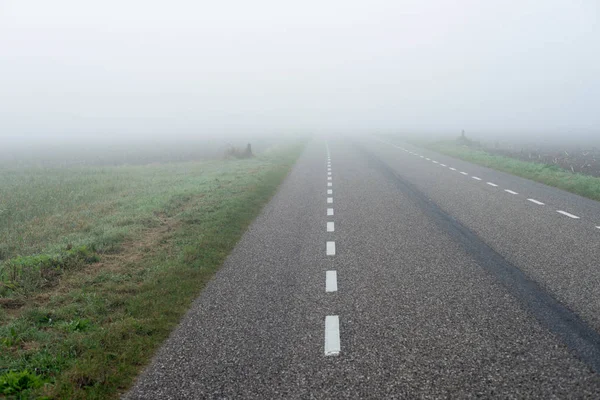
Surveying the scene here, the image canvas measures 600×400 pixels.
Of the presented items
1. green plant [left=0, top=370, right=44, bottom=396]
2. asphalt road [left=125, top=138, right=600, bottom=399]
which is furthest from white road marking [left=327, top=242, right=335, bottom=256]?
green plant [left=0, top=370, right=44, bottom=396]

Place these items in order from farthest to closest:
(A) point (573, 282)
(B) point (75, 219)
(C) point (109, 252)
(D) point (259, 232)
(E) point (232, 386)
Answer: (B) point (75, 219) → (D) point (259, 232) → (C) point (109, 252) → (A) point (573, 282) → (E) point (232, 386)

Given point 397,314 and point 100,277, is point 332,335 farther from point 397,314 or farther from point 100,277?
point 100,277

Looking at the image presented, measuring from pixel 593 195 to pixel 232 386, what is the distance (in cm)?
1343

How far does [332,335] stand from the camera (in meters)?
4.82

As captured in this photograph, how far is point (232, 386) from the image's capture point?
3.95 meters

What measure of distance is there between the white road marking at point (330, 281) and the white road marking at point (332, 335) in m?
0.88

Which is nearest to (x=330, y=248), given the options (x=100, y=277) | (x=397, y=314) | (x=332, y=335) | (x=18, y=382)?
(x=397, y=314)

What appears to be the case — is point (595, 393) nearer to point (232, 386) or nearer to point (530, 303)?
point (530, 303)

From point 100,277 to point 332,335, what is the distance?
4418 mm

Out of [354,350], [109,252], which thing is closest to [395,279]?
[354,350]

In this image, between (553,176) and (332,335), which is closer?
(332,335)

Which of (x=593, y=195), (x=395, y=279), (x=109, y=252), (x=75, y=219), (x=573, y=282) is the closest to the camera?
(x=573, y=282)

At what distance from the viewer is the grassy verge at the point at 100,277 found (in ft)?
14.4

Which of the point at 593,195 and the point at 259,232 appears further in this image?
the point at 593,195
